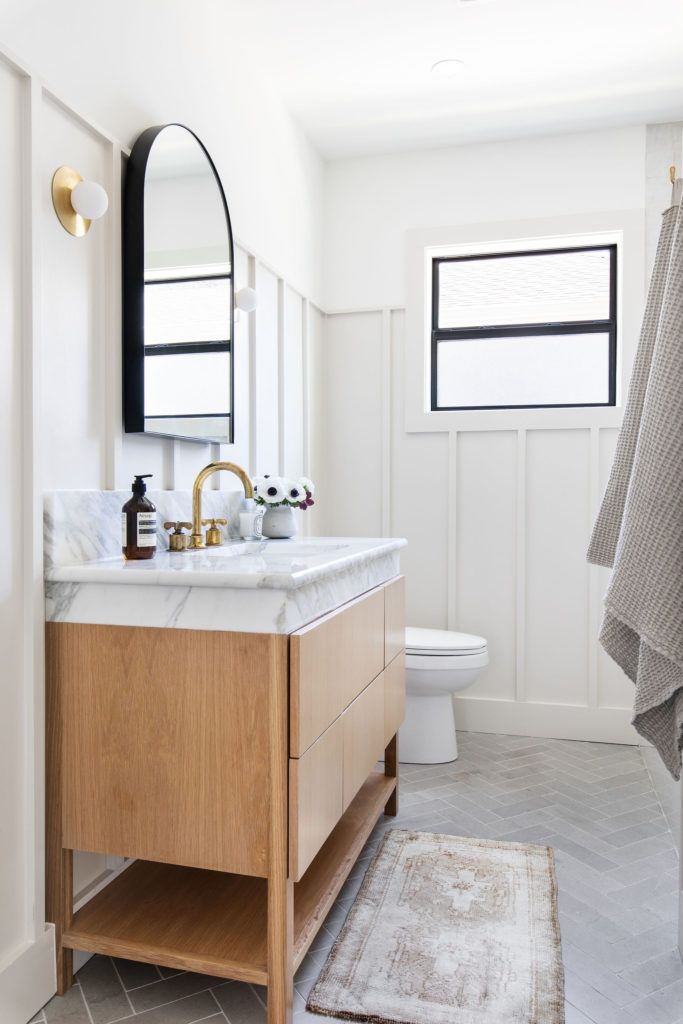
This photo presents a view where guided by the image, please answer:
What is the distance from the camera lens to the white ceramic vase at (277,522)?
2412 mm

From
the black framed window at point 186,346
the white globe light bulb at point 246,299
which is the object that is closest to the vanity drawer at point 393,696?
the black framed window at point 186,346

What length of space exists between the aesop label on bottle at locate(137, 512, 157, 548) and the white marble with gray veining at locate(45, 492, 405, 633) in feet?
0.16

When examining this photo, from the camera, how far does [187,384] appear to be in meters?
2.07

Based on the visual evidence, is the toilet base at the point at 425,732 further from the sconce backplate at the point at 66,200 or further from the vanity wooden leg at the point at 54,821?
the sconce backplate at the point at 66,200

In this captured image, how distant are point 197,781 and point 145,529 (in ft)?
1.86

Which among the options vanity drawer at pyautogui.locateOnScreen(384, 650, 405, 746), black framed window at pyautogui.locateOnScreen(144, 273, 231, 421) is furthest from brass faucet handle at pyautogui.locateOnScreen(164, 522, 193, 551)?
vanity drawer at pyautogui.locateOnScreen(384, 650, 405, 746)

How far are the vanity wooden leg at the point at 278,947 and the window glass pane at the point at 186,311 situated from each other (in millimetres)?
1281

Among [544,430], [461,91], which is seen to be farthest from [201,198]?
[544,430]

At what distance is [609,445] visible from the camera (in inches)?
126

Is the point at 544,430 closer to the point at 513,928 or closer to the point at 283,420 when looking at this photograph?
the point at 283,420

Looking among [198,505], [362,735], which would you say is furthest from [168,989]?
[198,505]

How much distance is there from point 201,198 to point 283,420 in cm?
99

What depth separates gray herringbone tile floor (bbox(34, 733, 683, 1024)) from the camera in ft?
4.94

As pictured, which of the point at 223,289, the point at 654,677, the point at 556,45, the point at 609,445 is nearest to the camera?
the point at 654,677
